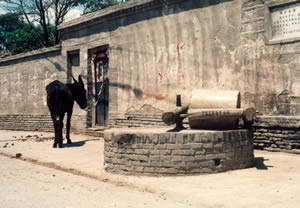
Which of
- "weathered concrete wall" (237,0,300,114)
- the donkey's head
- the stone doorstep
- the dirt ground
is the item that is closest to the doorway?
the stone doorstep

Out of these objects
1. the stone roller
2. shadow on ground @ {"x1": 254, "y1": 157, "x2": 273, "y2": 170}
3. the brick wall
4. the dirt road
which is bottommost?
the dirt road

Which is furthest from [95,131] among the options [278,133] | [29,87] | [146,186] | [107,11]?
[146,186]

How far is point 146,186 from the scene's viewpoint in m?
5.11

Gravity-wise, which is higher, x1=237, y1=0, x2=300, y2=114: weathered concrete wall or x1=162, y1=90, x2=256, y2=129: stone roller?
x1=237, y1=0, x2=300, y2=114: weathered concrete wall

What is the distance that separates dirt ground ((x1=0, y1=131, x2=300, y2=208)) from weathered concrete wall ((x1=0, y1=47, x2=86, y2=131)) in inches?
256

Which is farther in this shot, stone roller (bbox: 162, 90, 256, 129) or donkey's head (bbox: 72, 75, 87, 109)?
donkey's head (bbox: 72, 75, 87, 109)

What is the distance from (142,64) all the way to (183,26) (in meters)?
1.69

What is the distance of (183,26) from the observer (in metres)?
9.38

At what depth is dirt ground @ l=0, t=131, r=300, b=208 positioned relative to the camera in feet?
14.1

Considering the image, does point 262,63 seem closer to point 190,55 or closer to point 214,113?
point 190,55

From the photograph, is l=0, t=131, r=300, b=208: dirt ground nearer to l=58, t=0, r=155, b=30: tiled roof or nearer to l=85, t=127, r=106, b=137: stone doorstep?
l=85, t=127, r=106, b=137: stone doorstep

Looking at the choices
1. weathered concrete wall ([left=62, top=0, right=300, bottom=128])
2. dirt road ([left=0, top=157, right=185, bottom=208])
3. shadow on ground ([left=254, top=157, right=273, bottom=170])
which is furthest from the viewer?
weathered concrete wall ([left=62, top=0, right=300, bottom=128])

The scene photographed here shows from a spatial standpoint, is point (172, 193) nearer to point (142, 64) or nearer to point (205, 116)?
point (205, 116)

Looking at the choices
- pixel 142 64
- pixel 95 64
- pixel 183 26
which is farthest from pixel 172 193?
pixel 95 64
